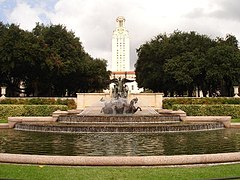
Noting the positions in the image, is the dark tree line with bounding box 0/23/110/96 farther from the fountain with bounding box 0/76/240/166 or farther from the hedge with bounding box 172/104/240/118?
the fountain with bounding box 0/76/240/166

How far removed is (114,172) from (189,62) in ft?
158

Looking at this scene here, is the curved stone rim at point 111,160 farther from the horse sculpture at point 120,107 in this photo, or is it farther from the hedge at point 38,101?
the hedge at point 38,101

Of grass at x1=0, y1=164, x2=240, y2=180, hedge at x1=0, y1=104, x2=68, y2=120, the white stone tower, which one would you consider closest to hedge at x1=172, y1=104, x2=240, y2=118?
hedge at x1=0, y1=104, x2=68, y2=120

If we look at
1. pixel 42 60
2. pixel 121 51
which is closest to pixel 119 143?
pixel 42 60

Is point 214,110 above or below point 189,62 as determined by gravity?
below

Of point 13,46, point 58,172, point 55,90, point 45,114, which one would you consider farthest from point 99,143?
point 55,90

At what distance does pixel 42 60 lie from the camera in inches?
2092

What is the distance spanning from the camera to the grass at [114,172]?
961cm

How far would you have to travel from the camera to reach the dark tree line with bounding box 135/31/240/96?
54.2 metres

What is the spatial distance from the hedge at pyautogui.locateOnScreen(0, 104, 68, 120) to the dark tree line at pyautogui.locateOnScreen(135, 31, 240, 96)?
25147 mm

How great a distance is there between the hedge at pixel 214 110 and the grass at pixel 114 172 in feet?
84.8

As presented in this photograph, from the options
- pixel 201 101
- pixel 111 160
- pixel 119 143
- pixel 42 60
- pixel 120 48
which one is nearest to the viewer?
pixel 111 160

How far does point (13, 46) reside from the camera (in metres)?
51.5

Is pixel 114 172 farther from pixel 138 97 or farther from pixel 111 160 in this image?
pixel 138 97
